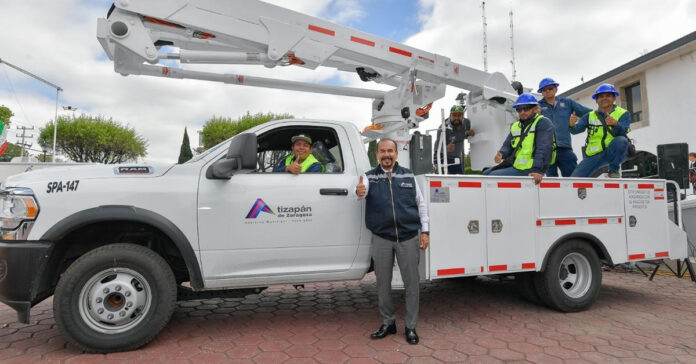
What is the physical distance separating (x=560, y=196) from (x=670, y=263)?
4225mm

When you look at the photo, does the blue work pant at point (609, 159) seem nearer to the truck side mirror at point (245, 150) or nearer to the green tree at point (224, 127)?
the truck side mirror at point (245, 150)

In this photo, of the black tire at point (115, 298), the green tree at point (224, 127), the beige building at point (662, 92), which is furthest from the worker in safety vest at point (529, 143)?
the green tree at point (224, 127)

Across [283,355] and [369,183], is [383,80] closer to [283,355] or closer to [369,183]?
[369,183]

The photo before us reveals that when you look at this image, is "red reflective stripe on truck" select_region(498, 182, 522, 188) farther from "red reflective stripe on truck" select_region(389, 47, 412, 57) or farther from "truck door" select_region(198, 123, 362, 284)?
"red reflective stripe on truck" select_region(389, 47, 412, 57)

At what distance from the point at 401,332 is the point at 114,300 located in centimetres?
244

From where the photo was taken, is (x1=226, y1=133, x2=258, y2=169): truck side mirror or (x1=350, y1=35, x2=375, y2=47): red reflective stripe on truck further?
(x1=350, y1=35, x2=375, y2=47): red reflective stripe on truck

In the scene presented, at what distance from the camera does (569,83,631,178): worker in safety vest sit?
17.1 ft

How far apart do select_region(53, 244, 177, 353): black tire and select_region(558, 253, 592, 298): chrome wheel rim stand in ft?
13.1

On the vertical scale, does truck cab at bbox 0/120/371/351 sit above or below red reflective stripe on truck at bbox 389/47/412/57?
below

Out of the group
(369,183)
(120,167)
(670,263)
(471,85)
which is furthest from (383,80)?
(670,263)

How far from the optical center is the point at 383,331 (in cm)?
365

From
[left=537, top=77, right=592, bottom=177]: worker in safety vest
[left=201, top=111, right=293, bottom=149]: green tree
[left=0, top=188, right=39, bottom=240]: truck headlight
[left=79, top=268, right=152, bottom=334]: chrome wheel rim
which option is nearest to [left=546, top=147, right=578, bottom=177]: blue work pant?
[left=537, top=77, right=592, bottom=177]: worker in safety vest

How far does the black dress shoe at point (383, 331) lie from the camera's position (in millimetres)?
3633

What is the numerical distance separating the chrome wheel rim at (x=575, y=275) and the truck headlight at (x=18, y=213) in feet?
16.3
